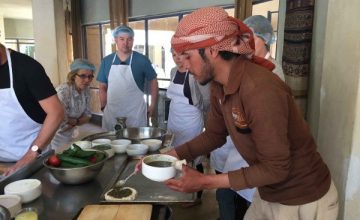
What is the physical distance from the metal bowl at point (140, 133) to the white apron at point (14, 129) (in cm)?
47

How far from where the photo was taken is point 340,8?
1.48m

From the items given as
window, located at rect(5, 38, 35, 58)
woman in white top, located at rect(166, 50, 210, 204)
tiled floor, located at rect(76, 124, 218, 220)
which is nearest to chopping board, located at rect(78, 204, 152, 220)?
woman in white top, located at rect(166, 50, 210, 204)

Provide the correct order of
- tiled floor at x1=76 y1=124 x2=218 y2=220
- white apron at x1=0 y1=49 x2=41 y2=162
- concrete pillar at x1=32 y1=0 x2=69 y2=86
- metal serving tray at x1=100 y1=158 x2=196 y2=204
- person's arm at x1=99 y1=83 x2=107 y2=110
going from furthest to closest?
concrete pillar at x1=32 y1=0 x2=69 y2=86 < person's arm at x1=99 y1=83 x2=107 y2=110 < tiled floor at x1=76 y1=124 x2=218 y2=220 < white apron at x1=0 y1=49 x2=41 y2=162 < metal serving tray at x1=100 y1=158 x2=196 y2=204

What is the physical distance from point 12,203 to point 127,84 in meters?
1.86

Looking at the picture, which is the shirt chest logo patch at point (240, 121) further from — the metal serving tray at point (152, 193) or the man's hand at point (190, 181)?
the metal serving tray at point (152, 193)

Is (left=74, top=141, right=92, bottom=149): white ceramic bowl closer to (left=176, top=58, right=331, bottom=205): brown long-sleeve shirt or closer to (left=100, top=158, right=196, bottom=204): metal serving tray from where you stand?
(left=100, top=158, right=196, bottom=204): metal serving tray

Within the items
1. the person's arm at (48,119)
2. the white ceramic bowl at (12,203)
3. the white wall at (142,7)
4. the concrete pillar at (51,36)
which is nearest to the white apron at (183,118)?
the person's arm at (48,119)

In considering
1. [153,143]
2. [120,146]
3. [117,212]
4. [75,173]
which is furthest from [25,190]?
[153,143]

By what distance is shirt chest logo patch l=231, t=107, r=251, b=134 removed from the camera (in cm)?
97

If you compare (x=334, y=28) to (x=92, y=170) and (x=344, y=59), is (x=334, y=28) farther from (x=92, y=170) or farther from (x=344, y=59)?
(x=92, y=170)

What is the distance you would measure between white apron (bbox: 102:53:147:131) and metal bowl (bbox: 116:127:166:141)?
2.94 ft

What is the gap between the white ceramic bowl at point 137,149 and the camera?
5.16ft

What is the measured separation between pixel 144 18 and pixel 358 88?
4.20m

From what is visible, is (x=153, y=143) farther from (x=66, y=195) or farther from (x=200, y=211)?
(x=200, y=211)
